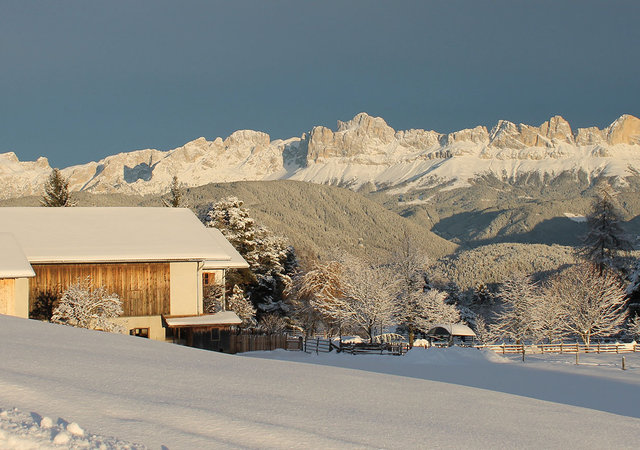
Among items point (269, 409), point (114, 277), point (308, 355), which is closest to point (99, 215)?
point (114, 277)

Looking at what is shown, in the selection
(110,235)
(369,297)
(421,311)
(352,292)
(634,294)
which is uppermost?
(110,235)

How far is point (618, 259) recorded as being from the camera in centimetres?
5534

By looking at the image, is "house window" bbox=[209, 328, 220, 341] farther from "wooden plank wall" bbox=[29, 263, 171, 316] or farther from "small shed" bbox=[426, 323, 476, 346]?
"small shed" bbox=[426, 323, 476, 346]

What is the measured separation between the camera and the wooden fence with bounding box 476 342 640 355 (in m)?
43.0

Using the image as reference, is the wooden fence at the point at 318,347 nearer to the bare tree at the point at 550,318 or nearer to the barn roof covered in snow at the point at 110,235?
the barn roof covered in snow at the point at 110,235

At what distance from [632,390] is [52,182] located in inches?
2063

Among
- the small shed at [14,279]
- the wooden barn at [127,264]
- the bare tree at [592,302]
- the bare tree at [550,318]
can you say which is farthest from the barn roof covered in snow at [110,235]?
the bare tree at [592,302]

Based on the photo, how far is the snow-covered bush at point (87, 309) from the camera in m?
24.7

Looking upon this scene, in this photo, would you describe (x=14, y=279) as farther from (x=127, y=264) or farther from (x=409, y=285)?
(x=409, y=285)

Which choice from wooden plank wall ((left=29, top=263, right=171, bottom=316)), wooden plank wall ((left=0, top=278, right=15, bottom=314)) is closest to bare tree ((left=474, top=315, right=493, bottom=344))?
wooden plank wall ((left=29, top=263, right=171, bottom=316))

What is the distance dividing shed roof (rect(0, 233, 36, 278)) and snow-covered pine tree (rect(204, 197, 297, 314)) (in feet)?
63.1

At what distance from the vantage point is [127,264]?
28422 millimetres

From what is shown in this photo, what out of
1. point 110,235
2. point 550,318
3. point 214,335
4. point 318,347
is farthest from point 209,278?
point 550,318

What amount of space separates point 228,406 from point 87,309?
57.7 feet
